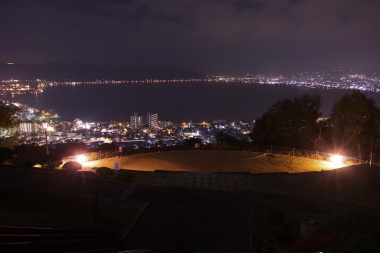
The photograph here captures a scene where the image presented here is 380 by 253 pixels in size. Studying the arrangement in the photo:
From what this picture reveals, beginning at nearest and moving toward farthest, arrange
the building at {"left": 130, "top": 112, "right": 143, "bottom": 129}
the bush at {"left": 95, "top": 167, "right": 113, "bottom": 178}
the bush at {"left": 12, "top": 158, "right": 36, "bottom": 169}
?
the bush at {"left": 95, "top": 167, "right": 113, "bottom": 178} → the bush at {"left": 12, "top": 158, "right": 36, "bottom": 169} → the building at {"left": 130, "top": 112, "right": 143, "bottom": 129}

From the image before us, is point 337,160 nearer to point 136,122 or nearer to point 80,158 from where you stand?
point 80,158

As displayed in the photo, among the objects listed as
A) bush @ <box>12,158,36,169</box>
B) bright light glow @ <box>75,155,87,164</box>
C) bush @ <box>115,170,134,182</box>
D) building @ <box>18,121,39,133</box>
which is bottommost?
building @ <box>18,121,39,133</box>

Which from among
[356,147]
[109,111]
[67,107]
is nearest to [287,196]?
[356,147]

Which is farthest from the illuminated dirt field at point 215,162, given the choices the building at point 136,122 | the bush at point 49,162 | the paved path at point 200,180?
the building at point 136,122

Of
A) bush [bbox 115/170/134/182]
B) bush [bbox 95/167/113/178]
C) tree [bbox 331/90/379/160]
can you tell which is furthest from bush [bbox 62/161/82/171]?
tree [bbox 331/90/379/160]

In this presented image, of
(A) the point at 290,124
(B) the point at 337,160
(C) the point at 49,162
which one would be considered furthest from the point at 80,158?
(A) the point at 290,124

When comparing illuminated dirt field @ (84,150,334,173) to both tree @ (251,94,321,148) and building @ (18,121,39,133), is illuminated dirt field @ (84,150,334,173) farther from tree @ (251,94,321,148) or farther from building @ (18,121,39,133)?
building @ (18,121,39,133)
